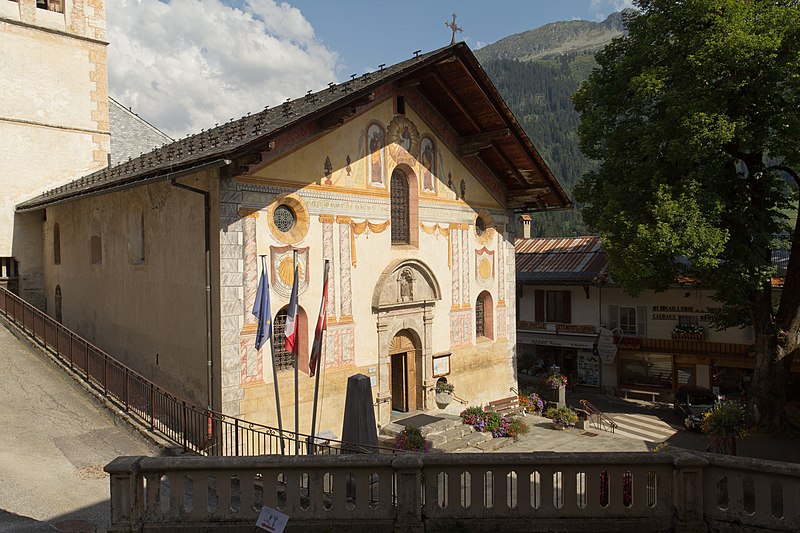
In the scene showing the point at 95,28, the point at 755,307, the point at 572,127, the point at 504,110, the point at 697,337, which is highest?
the point at 572,127

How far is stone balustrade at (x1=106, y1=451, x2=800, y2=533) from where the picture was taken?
6797 mm

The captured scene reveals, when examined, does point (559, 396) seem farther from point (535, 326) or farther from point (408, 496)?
point (408, 496)

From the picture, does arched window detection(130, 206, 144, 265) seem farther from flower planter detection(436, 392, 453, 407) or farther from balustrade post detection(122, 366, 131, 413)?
flower planter detection(436, 392, 453, 407)

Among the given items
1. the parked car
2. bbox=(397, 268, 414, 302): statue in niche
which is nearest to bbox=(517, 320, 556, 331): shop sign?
the parked car

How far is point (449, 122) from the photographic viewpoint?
1822 centimetres

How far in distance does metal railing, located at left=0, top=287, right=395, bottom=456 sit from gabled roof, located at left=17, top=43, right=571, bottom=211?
14.1 ft

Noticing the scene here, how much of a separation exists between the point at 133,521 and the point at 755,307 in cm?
1866

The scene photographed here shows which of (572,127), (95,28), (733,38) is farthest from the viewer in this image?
(572,127)

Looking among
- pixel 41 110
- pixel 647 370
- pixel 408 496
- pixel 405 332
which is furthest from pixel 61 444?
pixel 647 370

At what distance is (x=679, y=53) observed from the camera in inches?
658

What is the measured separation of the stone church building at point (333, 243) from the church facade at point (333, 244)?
0.05 metres

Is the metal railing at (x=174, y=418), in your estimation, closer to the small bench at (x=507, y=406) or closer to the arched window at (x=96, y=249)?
the arched window at (x=96, y=249)

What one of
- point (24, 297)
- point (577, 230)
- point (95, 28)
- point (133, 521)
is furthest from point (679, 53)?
point (577, 230)

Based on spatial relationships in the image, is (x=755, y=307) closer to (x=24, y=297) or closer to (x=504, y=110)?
(x=504, y=110)
